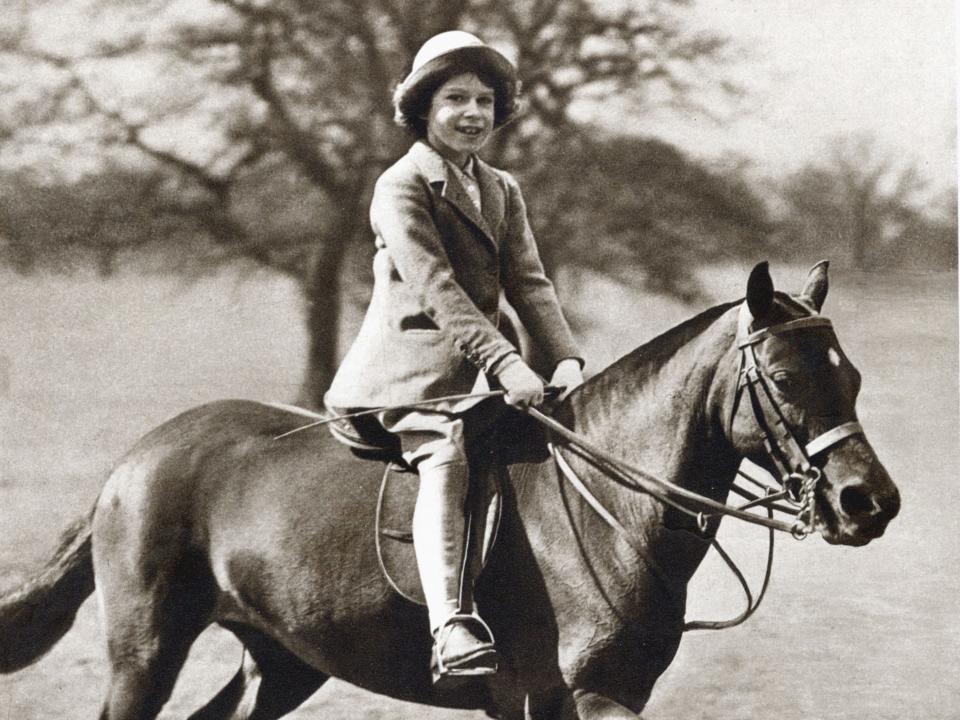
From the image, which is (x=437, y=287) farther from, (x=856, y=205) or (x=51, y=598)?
(x=856, y=205)

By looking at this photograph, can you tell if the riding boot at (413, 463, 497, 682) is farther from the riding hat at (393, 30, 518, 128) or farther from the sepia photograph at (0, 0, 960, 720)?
the riding hat at (393, 30, 518, 128)

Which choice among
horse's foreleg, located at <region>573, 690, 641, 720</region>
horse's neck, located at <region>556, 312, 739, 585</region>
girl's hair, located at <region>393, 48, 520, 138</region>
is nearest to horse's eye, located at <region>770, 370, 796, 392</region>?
horse's neck, located at <region>556, 312, 739, 585</region>

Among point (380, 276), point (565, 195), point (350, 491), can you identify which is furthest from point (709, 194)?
point (350, 491)

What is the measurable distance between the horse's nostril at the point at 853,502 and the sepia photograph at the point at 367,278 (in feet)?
3.28

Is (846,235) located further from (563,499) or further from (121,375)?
(121,375)

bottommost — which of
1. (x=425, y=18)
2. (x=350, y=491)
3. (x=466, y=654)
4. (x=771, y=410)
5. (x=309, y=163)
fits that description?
(x=466, y=654)

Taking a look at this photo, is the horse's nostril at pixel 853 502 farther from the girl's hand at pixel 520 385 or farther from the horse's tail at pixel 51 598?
the horse's tail at pixel 51 598

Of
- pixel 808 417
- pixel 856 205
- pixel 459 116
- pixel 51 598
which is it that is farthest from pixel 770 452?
pixel 51 598

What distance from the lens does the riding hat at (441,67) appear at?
11.1 ft

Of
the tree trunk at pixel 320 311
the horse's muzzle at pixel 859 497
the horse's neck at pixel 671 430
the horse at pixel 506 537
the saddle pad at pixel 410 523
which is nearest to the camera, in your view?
the horse's muzzle at pixel 859 497

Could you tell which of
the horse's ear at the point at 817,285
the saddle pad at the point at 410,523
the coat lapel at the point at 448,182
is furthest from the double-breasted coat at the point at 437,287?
the horse's ear at the point at 817,285

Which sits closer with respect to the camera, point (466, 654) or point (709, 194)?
point (466, 654)

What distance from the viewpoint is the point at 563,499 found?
3143 millimetres

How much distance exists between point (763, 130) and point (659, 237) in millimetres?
565
